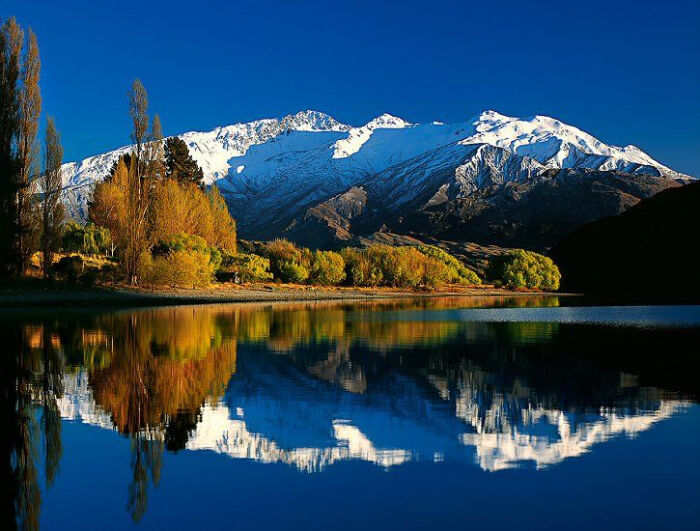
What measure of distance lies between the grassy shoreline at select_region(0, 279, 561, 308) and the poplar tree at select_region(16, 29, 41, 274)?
3453 mm

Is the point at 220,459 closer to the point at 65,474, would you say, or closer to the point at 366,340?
the point at 65,474

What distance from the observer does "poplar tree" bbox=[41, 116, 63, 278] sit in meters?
→ 67.1

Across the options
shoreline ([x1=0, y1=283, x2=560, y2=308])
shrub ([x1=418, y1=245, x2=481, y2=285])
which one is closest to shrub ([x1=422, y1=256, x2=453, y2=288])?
shrub ([x1=418, y1=245, x2=481, y2=285])

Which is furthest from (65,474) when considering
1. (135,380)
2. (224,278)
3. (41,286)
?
(224,278)

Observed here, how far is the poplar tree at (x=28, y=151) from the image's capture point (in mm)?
64188

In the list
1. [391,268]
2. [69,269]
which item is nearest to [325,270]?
[391,268]

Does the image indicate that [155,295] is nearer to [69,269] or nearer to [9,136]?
[69,269]

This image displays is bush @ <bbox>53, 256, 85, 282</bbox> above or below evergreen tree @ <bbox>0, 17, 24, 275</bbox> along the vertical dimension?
below

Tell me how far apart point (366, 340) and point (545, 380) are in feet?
47.7

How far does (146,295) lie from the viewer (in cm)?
7512

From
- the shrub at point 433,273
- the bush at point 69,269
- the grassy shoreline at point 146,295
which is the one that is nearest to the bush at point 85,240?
the grassy shoreline at point 146,295

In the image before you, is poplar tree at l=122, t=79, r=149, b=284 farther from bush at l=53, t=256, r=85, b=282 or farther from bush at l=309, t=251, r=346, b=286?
bush at l=309, t=251, r=346, b=286

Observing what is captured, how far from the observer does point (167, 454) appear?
1259 cm

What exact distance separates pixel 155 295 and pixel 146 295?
59.4 inches
